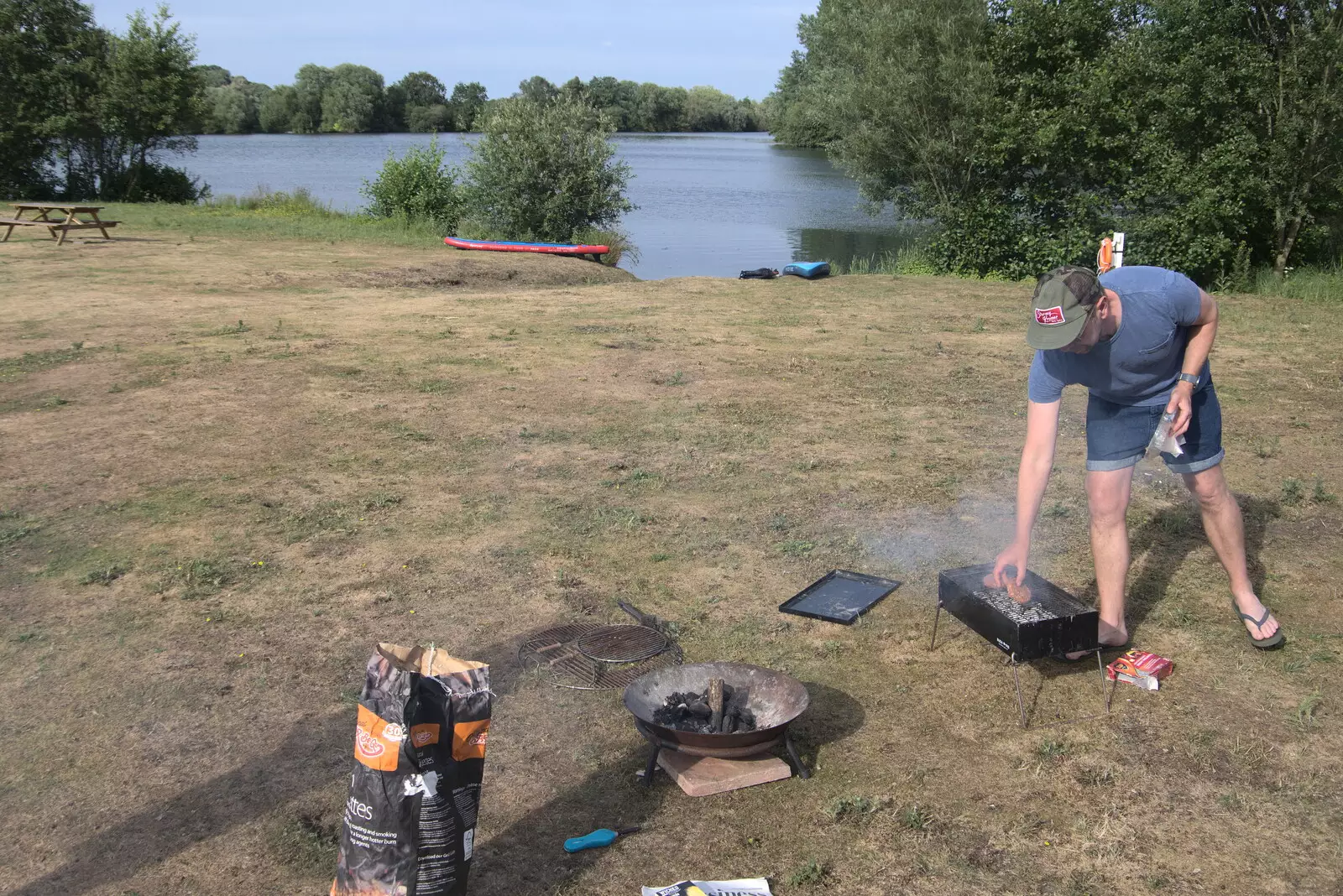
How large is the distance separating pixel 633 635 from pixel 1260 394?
23.9 feet

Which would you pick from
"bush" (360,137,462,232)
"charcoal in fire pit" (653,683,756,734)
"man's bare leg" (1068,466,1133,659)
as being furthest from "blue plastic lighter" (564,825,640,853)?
"bush" (360,137,462,232)

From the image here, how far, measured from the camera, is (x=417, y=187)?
974 inches

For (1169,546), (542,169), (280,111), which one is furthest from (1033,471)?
(280,111)

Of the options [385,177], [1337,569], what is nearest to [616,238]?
[385,177]

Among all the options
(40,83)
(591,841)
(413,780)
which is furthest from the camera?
(40,83)

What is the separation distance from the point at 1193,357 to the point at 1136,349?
296 millimetres

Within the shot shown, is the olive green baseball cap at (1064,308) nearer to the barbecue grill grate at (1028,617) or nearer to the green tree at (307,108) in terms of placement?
the barbecue grill grate at (1028,617)

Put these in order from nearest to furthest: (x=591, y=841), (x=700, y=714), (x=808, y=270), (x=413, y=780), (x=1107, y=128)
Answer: (x=413, y=780) → (x=591, y=841) → (x=700, y=714) → (x=1107, y=128) → (x=808, y=270)

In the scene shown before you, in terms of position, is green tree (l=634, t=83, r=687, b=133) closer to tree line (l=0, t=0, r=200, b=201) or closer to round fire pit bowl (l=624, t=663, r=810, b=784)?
tree line (l=0, t=0, r=200, b=201)

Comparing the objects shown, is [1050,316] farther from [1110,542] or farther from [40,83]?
[40,83]

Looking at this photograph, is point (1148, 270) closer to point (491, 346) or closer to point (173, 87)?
point (491, 346)

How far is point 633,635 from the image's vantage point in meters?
4.71

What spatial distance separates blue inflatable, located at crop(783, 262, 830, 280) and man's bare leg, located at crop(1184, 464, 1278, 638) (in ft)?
44.6

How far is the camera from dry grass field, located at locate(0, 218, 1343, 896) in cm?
335
